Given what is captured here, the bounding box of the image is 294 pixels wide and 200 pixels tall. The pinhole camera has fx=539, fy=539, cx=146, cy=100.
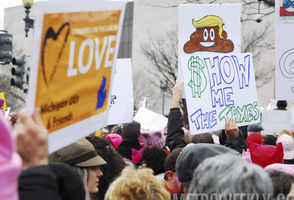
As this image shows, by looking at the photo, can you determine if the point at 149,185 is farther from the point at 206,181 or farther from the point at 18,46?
the point at 18,46

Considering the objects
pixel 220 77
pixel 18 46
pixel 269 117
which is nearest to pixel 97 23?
pixel 220 77

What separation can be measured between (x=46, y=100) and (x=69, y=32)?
1.14 ft

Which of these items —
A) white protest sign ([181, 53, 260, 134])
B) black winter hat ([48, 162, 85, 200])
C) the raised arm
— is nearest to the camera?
black winter hat ([48, 162, 85, 200])

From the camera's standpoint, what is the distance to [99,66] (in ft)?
9.39

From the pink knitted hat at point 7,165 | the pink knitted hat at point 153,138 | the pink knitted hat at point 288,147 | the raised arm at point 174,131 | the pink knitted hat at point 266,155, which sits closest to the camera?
the pink knitted hat at point 7,165

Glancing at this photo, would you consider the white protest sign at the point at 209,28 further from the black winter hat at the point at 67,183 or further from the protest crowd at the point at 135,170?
the black winter hat at the point at 67,183

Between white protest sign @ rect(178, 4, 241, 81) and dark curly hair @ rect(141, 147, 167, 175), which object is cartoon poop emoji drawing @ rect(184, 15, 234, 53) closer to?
white protest sign @ rect(178, 4, 241, 81)

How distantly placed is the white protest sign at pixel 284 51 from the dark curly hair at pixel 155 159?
2015mm

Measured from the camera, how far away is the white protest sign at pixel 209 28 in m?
6.58

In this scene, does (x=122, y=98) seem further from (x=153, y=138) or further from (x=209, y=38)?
(x=209, y=38)

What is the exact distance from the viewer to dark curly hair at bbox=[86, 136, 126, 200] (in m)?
4.34

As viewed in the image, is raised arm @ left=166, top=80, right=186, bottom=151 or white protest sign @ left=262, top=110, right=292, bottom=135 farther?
white protest sign @ left=262, top=110, right=292, bottom=135

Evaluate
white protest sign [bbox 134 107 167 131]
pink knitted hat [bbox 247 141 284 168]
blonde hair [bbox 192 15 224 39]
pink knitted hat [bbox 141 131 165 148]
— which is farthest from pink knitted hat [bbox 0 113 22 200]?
white protest sign [bbox 134 107 167 131]

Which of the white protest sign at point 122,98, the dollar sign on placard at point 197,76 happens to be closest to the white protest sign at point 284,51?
the dollar sign on placard at point 197,76
